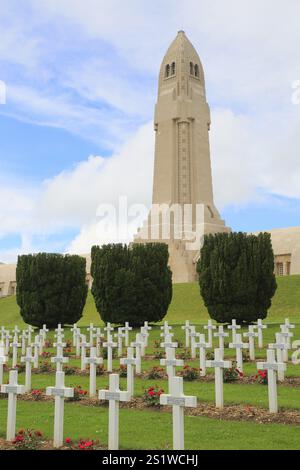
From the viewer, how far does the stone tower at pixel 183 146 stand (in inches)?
2249

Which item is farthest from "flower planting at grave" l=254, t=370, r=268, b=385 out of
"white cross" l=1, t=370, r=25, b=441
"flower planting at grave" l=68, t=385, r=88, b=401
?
"white cross" l=1, t=370, r=25, b=441

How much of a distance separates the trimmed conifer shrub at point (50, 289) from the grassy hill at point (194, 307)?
425cm

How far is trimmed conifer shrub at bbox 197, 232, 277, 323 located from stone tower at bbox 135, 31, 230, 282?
2896 cm

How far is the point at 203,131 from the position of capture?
2345 inches

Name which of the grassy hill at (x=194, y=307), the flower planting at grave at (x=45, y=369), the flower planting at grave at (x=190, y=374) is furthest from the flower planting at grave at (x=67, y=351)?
the grassy hill at (x=194, y=307)

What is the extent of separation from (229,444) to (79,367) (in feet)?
31.3

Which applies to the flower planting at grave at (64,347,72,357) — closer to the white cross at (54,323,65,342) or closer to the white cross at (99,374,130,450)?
the white cross at (54,323,65,342)

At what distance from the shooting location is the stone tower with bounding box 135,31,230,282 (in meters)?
57.1

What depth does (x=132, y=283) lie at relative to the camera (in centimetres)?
2752

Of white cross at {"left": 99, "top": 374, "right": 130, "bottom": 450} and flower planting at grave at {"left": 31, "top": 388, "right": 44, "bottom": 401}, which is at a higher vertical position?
white cross at {"left": 99, "top": 374, "right": 130, "bottom": 450}

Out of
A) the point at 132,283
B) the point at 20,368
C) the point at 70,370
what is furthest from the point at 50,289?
the point at 70,370

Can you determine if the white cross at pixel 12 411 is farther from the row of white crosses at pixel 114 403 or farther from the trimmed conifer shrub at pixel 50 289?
the trimmed conifer shrub at pixel 50 289
